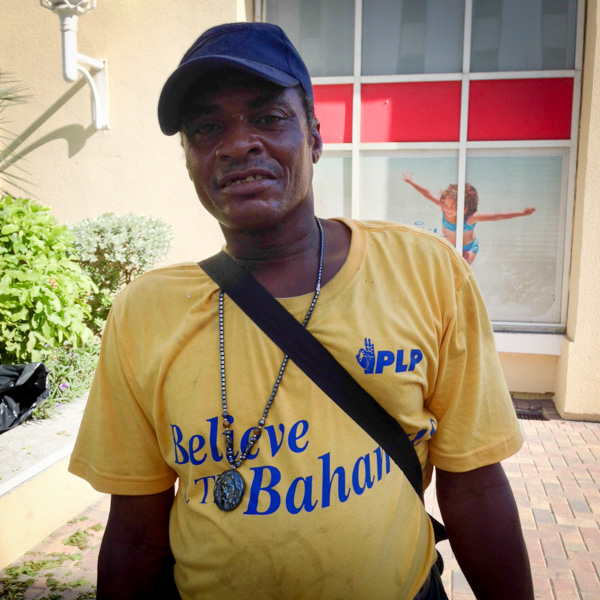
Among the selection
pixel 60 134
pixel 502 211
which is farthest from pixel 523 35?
pixel 60 134

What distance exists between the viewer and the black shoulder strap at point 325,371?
129 cm

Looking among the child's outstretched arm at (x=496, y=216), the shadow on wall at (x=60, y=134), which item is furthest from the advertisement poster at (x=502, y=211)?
the shadow on wall at (x=60, y=134)

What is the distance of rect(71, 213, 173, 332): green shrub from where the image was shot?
639cm

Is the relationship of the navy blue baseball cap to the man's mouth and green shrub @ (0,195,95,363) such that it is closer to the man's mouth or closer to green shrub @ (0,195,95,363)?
the man's mouth

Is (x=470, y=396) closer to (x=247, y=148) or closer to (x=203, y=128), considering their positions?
(x=247, y=148)

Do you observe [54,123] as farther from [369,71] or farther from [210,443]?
[210,443]

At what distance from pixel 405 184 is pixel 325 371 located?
591cm

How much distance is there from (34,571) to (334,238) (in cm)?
310

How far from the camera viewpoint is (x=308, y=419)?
1275mm

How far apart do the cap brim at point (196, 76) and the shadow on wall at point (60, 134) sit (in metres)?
6.17

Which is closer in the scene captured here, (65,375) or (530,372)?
(65,375)

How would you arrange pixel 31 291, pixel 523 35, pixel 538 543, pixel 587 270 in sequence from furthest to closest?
pixel 523 35 < pixel 587 270 < pixel 31 291 < pixel 538 543

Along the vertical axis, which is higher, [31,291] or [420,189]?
[420,189]

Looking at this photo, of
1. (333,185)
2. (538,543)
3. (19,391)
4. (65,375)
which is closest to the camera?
(538,543)
